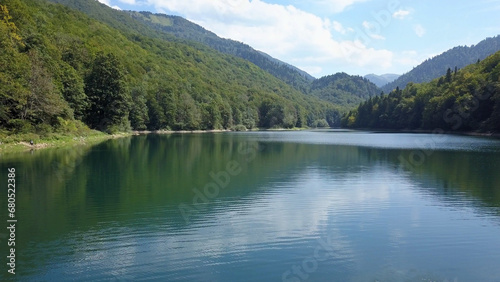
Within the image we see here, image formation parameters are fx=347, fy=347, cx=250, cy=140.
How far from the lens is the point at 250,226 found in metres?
14.0

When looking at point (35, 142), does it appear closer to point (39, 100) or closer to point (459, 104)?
point (39, 100)

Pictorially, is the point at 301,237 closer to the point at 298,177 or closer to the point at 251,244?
the point at 251,244

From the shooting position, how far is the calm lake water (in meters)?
10.0

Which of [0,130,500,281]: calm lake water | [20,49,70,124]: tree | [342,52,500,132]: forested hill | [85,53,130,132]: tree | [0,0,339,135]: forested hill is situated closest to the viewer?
[0,130,500,281]: calm lake water

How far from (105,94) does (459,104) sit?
86.8 m

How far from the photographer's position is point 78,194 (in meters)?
18.7

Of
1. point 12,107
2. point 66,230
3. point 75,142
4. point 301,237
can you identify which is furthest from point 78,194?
point 75,142

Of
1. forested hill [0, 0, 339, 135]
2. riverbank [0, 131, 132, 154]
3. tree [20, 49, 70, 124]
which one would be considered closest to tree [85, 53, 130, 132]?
forested hill [0, 0, 339, 135]

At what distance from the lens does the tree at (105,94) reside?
68688 millimetres

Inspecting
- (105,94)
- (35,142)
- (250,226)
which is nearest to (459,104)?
(105,94)

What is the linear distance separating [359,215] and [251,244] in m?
6.40

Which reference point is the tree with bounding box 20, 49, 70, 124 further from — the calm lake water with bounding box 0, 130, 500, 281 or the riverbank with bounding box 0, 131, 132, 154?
the calm lake water with bounding box 0, 130, 500, 281

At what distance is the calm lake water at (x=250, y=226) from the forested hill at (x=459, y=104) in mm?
70062

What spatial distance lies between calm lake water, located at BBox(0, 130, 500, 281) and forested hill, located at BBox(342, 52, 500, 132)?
2758 inches
